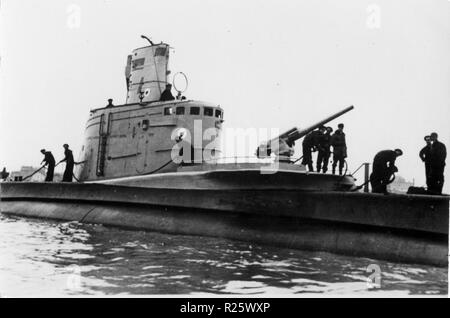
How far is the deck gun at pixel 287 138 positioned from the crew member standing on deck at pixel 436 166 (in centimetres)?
346

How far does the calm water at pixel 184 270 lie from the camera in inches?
273

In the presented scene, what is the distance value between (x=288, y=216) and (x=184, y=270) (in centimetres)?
394

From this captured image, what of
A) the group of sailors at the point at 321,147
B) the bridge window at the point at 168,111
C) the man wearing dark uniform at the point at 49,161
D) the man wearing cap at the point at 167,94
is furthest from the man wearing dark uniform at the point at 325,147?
the man wearing dark uniform at the point at 49,161

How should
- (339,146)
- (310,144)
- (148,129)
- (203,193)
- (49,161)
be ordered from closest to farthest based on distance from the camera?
(203,193), (339,146), (310,144), (148,129), (49,161)

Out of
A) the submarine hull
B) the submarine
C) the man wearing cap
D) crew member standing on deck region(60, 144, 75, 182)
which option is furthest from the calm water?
crew member standing on deck region(60, 144, 75, 182)

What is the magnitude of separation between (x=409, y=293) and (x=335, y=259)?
8.88 ft

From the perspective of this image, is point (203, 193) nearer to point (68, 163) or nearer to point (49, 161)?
point (68, 163)

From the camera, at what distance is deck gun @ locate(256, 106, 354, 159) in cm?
1314

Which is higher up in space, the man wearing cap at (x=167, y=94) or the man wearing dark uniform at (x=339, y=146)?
the man wearing cap at (x=167, y=94)

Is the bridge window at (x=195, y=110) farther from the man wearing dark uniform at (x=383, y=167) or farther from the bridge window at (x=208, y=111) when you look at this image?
the man wearing dark uniform at (x=383, y=167)

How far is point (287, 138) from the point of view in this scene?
44.1ft

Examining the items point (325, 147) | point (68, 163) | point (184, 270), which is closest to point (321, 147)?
point (325, 147)

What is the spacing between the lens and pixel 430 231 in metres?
9.31
